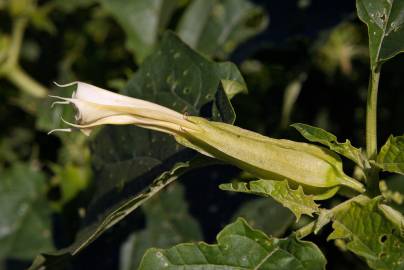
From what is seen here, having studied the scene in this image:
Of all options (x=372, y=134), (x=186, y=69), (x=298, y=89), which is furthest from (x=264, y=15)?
(x=372, y=134)

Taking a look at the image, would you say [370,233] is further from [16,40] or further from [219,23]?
[16,40]

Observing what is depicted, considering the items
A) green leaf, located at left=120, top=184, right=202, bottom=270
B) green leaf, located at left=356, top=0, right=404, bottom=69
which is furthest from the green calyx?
green leaf, located at left=120, top=184, right=202, bottom=270

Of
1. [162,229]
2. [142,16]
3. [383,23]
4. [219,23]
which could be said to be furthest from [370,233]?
[142,16]

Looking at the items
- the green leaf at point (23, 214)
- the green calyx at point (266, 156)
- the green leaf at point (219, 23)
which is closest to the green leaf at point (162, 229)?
the green leaf at point (23, 214)

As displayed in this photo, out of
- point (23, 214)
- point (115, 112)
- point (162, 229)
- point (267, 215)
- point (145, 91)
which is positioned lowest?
point (23, 214)

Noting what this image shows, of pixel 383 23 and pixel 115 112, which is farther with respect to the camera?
pixel 383 23

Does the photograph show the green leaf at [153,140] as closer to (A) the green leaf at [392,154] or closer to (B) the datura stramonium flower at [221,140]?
(B) the datura stramonium flower at [221,140]
